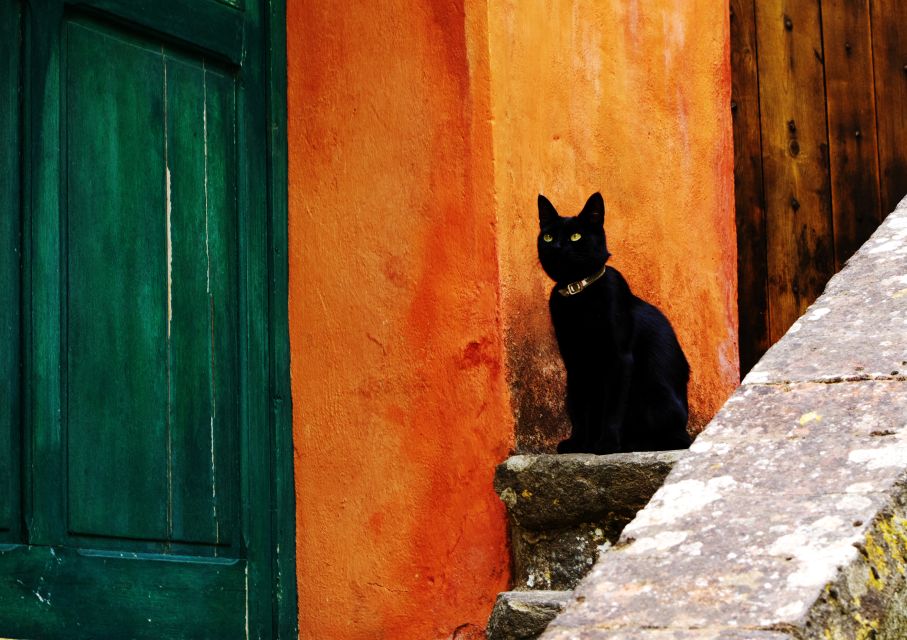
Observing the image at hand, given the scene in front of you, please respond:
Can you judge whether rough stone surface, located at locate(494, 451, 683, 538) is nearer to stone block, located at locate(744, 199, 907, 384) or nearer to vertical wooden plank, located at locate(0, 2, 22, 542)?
stone block, located at locate(744, 199, 907, 384)

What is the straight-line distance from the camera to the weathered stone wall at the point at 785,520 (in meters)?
1.46

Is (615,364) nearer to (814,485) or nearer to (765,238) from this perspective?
(765,238)

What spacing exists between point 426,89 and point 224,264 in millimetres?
661

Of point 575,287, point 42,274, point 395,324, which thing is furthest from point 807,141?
point 42,274

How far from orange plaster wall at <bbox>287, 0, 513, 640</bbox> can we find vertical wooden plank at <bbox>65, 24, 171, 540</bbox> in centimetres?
43

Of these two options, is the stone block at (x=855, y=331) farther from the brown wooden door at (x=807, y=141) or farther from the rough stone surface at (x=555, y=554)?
the brown wooden door at (x=807, y=141)

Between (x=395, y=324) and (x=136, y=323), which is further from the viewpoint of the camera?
(x=395, y=324)

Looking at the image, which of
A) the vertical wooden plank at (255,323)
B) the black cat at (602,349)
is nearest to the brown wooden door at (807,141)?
the black cat at (602,349)

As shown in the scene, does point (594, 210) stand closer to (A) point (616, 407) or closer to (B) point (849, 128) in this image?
(A) point (616, 407)

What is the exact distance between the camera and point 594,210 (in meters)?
3.23

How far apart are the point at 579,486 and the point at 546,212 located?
759 mm

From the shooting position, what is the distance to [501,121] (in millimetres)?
3115

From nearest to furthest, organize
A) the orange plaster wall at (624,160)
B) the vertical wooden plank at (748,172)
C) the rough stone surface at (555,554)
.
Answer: the rough stone surface at (555,554) → the orange plaster wall at (624,160) → the vertical wooden plank at (748,172)

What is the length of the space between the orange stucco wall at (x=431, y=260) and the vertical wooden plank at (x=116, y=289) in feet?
1.46
